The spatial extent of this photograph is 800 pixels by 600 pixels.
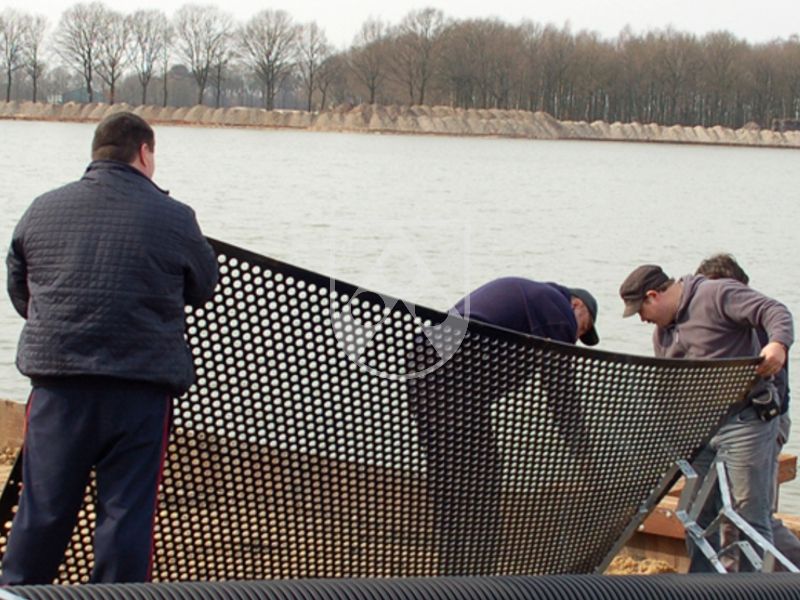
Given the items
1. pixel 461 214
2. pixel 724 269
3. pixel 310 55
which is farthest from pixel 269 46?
pixel 724 269

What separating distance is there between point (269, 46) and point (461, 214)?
92.4 m

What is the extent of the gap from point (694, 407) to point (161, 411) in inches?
77.4

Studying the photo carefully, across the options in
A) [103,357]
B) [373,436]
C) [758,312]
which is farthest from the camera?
[758,312]

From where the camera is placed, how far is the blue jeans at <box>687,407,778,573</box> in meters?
5.57

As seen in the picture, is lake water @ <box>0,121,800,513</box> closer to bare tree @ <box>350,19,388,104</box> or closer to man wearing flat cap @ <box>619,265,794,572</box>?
man wearing flat cap @ <box>619,265,794,572</box>

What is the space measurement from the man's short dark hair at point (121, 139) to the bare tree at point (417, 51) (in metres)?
128

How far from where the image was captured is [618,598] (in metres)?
4.15

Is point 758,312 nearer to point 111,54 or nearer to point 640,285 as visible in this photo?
point 640,285

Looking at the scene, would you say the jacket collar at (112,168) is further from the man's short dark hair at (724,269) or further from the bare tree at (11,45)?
the bare tree at (11,45)

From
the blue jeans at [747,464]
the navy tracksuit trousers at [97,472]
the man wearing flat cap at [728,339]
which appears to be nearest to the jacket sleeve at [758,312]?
the man wearing flat cap at [728,339]

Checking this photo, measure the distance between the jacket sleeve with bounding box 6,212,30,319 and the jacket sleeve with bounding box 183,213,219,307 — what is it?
0.46 meters

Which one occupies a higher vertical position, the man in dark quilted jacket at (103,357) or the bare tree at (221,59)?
the bare tree at (221,59)

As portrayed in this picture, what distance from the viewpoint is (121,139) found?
4062 millimetres

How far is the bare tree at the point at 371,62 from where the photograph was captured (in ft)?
427
